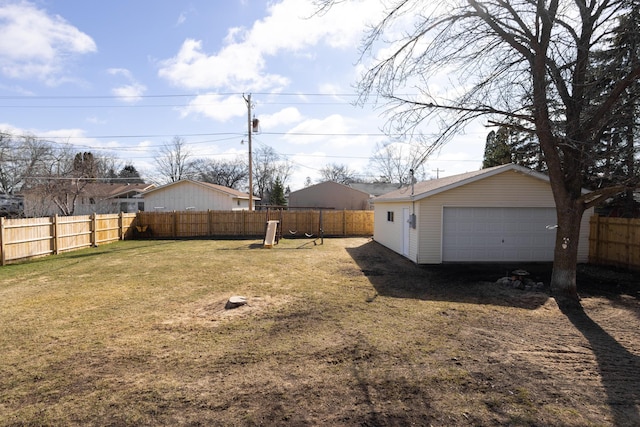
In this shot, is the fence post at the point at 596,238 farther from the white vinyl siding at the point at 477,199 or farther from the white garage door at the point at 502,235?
the white vinyl siding at the point at 477,199

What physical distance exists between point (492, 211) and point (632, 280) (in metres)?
3.86

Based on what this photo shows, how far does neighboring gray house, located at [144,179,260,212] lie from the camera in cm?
2486

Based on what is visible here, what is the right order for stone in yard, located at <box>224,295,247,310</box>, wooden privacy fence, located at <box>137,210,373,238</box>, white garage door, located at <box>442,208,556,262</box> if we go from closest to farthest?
stone in yard, located at <box>224,295,247,310</box>
white garage door, located at <box>442,208,556,262</box>
wooden privacy fence, located at <box>137,210,373,238</box>

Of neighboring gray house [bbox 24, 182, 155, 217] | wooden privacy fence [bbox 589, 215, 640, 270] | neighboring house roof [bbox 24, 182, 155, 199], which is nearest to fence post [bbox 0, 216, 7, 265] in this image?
neighboring gray house [bbox 24, 182, 155, 217]

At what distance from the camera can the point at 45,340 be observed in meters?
4.67

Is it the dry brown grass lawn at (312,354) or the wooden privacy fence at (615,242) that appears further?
the wooden privacy fence at (615,242)

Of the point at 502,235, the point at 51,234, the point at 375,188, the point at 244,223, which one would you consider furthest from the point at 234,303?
the point at 375,188

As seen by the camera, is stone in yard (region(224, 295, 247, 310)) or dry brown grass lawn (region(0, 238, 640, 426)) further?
stone in yard (region(224, 295, 247, 310))

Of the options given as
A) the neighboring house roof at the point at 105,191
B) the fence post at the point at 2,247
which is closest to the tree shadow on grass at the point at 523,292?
the fence post at the point at 2,247

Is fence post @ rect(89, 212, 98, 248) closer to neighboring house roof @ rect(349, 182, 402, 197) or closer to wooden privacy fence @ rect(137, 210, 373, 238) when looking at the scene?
wooden privacy fence @ rect(137, 210, 373, 238)

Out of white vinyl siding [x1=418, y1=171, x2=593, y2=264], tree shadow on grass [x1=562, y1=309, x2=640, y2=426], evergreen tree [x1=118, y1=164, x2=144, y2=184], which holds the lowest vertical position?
tree shadow on grass [x1=562, y1=309, x2=640, y2=426]

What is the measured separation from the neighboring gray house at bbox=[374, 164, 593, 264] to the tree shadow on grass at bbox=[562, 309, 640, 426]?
5.57 m

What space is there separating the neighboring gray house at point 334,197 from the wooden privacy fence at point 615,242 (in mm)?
19661

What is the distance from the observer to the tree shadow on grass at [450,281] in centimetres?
707
